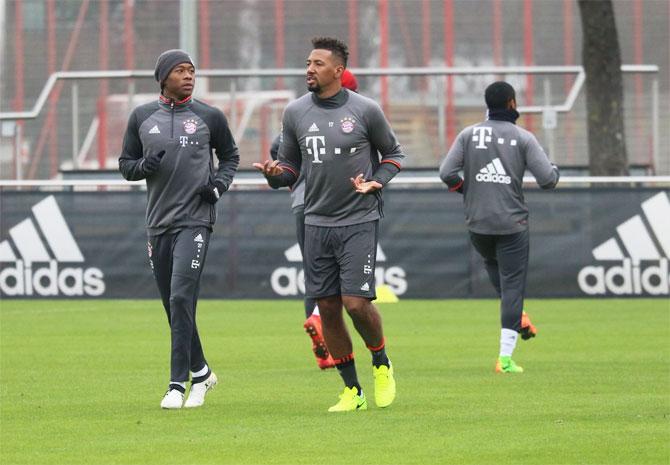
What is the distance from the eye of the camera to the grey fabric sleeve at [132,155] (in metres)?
11.3

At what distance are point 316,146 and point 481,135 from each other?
320 centimetres

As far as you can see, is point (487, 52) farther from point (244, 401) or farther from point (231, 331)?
point (244, 401)

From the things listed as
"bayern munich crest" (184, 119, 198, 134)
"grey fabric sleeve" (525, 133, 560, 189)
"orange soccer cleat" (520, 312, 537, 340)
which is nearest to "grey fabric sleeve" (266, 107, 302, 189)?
"bayern munich crest" (184, 119, 198, 134)

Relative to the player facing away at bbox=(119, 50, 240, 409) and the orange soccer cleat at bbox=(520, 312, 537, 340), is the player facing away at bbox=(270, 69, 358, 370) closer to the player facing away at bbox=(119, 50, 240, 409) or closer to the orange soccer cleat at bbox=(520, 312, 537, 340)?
the orange soccer cleat at bbox=(520, 312, 537, 340)

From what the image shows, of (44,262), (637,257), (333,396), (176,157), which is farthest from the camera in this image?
(44,262)

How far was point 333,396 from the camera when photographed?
38.9 feet

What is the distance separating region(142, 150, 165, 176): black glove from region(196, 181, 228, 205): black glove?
0.31 m

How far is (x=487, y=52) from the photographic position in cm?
3550

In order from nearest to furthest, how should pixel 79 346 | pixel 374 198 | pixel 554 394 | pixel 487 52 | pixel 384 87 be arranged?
pixel 374 198, pixel 554 394, pixel 79 346, pixel 384 87, pixel 487 52

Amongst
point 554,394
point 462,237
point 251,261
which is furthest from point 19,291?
point 554,394

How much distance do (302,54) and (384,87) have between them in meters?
10.2

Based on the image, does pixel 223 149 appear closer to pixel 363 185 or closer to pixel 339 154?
pixel 339 154

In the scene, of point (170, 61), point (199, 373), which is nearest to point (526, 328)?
point (199, 373)

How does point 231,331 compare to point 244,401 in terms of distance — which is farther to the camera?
point 231,331
